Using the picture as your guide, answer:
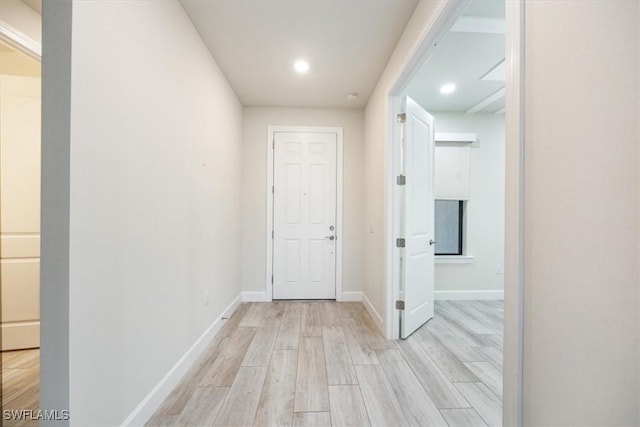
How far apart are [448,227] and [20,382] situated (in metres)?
4.49

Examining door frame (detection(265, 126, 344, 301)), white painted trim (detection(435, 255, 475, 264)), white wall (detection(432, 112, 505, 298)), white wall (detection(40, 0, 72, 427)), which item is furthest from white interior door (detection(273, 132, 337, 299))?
white wall (detection(40, 0, 72, 427))

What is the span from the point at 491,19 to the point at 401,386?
108 inches

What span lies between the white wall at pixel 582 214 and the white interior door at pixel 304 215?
2.85 meters

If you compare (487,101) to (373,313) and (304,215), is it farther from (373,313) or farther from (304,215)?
(373,313)

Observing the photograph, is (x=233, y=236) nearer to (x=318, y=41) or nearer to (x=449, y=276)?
(x=318, y=41)

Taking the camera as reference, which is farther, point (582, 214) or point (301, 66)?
point (301, 66)

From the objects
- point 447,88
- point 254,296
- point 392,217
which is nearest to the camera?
point 392,217

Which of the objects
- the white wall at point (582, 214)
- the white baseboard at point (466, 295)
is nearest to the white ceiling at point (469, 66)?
the white wall at point (582, 214)

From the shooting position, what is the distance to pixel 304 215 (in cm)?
373

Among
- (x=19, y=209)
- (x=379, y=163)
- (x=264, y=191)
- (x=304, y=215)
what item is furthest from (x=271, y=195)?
(x=19, y=209)

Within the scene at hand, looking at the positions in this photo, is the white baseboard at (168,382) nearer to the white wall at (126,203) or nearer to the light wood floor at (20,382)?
the white wall at (126,203)

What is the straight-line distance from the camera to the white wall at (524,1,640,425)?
0.66m

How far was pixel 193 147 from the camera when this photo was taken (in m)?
2.14

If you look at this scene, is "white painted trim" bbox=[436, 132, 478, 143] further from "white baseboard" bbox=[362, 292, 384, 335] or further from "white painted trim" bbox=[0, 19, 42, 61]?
"white painted trim" bbox=[0, 19, 42, 61]
